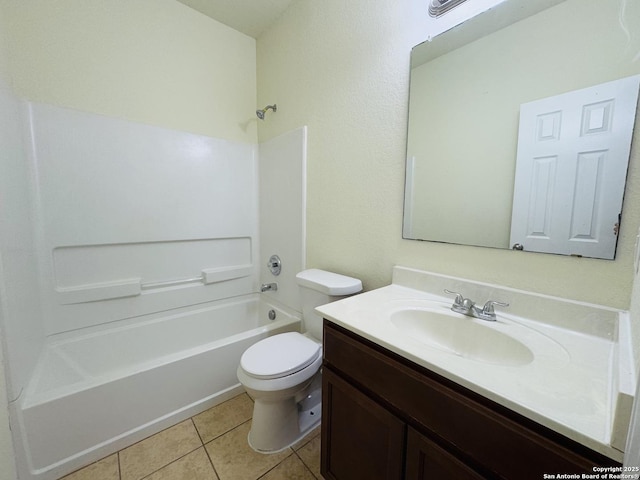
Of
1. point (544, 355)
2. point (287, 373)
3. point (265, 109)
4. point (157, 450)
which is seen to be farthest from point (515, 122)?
point (157, 450)

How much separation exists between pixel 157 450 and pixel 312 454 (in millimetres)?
782

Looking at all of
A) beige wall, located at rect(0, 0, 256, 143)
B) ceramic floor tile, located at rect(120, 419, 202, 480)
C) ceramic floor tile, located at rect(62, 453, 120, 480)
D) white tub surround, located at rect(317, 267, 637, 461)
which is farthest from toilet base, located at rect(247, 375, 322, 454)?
beige wall, located at rect(0, 0, 256, 143)

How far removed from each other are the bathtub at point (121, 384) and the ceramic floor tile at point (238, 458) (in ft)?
0.96

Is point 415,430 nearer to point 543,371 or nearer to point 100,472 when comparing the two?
point 543,371

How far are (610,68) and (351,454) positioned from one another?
4.77 ft

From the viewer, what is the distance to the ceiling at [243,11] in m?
1.70

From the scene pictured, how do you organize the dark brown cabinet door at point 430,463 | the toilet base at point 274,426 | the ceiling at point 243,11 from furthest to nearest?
the ceiling at point 243,11 < the toilet base at point 274,426 < the dark brown cabinet door at point 430,463

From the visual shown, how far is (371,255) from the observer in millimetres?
1350

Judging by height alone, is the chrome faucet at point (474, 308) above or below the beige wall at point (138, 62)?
below

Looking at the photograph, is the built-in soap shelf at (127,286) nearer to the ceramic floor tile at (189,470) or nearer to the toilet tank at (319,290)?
the toilet tank at (319,290)

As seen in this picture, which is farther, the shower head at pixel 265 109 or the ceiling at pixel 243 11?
the shower head at pixel 265 109

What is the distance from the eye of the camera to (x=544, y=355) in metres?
0.66

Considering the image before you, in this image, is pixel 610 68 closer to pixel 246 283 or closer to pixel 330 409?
pixel 330 409

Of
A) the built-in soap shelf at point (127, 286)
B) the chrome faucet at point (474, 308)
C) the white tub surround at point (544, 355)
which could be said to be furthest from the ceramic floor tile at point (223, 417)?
the chrome faucet at point (474, 308)
